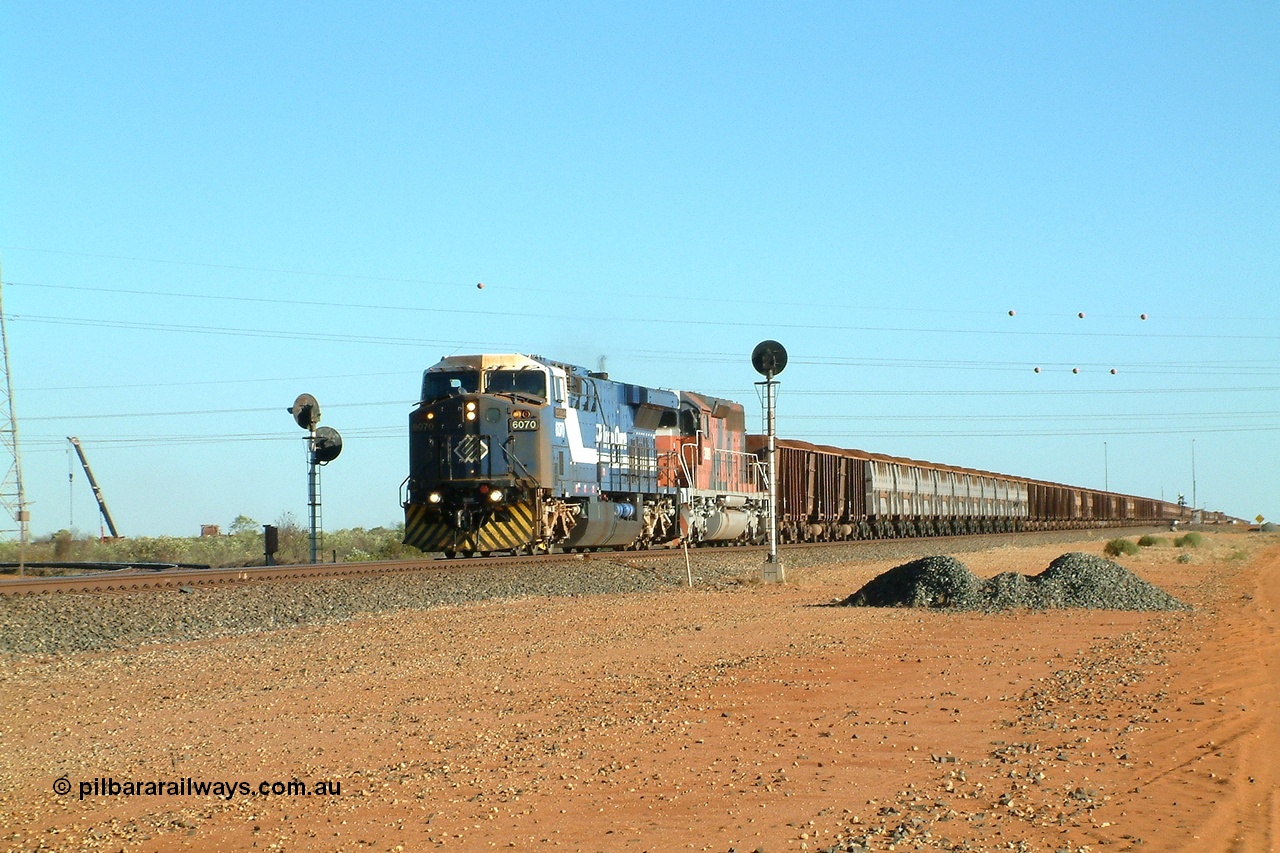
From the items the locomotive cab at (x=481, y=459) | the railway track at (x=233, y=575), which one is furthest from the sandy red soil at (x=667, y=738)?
the locomotive cab at (x=481, y=459)

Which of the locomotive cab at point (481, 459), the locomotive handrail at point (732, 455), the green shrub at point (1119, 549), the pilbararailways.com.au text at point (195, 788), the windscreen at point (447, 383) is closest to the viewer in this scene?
the pilbararailways.com.au text at point (195, 788)

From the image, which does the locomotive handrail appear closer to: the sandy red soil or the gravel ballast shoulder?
the gravel ballast shoulder

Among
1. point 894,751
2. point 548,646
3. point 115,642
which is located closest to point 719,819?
point 894,751

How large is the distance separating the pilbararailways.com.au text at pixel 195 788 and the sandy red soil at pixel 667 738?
3.2 inches

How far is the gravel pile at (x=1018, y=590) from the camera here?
58.5 ft

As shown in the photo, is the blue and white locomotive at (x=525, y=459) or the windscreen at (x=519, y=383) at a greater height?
the windscreen at (x=519, y=383)

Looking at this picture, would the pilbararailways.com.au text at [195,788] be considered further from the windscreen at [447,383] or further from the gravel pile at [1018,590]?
the windscreen at [447,383]

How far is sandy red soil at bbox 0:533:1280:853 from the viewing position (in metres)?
6.52

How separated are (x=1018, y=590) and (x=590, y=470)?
11.2 m

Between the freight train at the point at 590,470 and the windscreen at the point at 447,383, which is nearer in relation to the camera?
the freight train at the point at 590,470

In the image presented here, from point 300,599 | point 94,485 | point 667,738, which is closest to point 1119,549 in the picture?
point 300,599

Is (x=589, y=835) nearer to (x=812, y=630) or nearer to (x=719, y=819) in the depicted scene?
(x=719, y=819)

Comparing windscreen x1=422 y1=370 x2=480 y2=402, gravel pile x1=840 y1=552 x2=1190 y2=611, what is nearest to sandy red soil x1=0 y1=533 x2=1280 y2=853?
gravel pile x1=840 y1=552 x2=1190 y2=611

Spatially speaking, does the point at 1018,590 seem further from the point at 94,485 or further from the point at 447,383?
the point at 94,485
